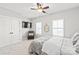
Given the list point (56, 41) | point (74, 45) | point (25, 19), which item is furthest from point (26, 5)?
point (74, 45)

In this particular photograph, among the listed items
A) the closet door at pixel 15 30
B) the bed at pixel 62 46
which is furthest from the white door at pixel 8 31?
the bed at pixel 62 46

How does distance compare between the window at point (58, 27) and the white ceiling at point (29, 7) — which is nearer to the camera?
the white ceiling at point (29, 7)

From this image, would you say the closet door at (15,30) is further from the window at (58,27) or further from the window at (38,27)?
the window at (58,27)

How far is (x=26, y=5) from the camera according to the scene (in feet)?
3.86

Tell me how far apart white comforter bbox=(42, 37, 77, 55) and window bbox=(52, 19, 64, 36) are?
98 millimetres

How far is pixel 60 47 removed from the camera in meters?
1.35

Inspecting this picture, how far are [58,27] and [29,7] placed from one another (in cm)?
53

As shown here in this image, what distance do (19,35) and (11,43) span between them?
165 mm

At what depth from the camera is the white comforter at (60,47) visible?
1258 mm

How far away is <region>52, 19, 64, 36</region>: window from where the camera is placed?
4.11 ft

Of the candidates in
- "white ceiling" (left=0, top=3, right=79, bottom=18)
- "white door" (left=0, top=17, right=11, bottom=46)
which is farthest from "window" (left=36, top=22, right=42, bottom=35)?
"white door" (left=0, top=17, right=11, bottom=46)

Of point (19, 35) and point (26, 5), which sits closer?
point (26, 5)

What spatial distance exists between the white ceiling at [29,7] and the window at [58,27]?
18 cm
